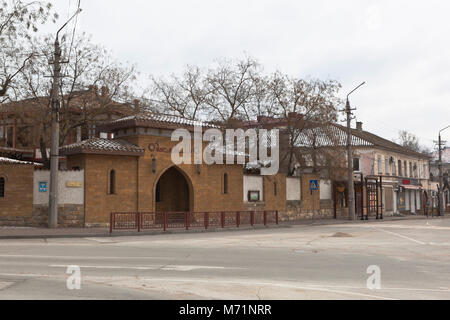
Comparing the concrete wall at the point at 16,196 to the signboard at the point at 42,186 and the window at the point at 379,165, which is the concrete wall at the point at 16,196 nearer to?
the signboard at the point at 42,186

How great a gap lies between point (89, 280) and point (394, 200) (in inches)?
1939

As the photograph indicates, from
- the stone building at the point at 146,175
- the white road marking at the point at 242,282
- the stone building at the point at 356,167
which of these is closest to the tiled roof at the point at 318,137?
the stone building at the point at 356,167

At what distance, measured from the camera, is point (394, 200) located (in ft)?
176

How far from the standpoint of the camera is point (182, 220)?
23.9m

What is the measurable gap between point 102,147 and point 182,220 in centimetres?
541

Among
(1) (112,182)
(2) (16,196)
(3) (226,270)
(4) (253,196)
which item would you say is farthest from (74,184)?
(3) (226,270)

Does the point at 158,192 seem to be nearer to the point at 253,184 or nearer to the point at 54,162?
the point at 253,184

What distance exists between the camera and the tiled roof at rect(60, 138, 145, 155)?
24.2m

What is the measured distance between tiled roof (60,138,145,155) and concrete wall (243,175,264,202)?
8.42m

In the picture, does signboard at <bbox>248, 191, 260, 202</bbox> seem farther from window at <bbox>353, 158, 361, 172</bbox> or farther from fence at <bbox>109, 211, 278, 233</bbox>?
window at <bbox>353, 158, 361, 172</bbox>

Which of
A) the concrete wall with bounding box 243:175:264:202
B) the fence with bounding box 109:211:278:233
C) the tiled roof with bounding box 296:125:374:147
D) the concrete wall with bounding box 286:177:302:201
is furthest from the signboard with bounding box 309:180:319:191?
the fence with bounding box 109:211:278:233

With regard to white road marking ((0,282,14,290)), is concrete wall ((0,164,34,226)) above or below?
above
